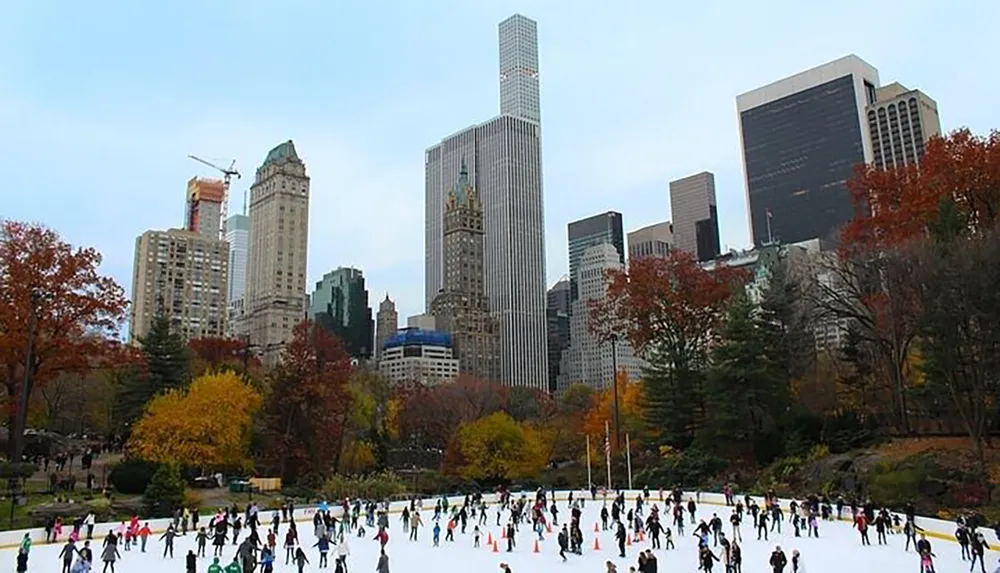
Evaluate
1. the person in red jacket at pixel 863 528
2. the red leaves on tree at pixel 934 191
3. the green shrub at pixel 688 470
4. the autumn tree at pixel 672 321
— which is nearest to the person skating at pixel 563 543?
the person in red jacket at pixel 863 528

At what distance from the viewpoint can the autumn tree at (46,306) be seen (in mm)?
44344

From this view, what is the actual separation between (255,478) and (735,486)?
2744 cm

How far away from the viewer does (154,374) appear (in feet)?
189

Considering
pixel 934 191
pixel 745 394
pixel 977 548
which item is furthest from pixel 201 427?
pixel 934 191

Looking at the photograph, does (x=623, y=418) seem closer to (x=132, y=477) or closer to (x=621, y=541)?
(x=132, y=477)

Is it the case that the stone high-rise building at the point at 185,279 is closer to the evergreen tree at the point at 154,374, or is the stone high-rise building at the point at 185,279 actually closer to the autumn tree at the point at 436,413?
the autumn tree at the point at 436,413

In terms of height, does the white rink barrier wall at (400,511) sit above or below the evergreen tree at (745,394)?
below

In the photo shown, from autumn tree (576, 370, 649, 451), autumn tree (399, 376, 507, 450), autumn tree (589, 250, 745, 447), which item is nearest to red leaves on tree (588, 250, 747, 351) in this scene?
autumn tree (589, 250, 745, 447)

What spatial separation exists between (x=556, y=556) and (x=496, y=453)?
31.8 metres

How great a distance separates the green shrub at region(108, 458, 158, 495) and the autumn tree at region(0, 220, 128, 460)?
219 inches

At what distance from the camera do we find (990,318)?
35.4m

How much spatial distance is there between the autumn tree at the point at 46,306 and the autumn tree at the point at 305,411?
10484mm

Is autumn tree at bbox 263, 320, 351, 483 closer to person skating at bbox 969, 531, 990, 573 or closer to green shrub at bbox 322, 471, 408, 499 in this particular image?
green shrub at bbox 322, 471, 408, 499

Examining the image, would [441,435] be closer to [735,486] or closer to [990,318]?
[735,486]
